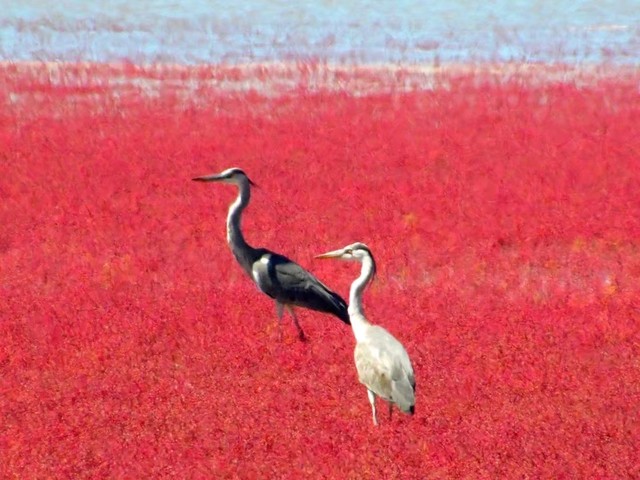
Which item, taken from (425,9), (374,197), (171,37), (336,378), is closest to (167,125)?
(374,197)

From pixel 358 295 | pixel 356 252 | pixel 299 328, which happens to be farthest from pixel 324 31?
pixel 358 295

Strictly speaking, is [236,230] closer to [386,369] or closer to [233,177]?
[233,177]

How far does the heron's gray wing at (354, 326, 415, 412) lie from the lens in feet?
23.6

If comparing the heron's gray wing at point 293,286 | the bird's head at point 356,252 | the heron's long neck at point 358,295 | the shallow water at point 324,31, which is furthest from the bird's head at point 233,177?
the shallow water at point 324,31

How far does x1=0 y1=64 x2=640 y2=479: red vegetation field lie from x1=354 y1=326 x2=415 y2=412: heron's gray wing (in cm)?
22

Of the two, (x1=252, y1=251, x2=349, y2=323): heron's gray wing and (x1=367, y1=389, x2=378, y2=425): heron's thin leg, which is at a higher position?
(x1=367, y1=389, x2=378, y2=425): heron's thin leg

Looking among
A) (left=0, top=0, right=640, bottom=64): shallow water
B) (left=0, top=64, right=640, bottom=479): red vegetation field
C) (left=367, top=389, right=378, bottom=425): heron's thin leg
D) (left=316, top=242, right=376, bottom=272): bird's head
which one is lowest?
(left=0, top=0, right=640, bottom=64): shallow water

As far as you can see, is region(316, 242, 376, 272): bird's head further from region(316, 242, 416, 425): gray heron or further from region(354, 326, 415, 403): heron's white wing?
region(354, 326, 415, 403): heron's white wing

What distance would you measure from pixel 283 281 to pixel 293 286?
0.10 m

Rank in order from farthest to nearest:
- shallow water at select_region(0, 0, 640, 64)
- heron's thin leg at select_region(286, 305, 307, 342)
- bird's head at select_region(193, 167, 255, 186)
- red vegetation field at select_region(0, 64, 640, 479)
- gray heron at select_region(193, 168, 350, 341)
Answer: shallow water at select_region(0, 0, 640, 64) → bird's head at select_region(193, 167, 255, 186) → gray heron at select_region(193, 168, 350, 341) → heron's thin leg at select_region(286, 305, 307, 342) → red vegetation field at select_region(0, 64, 640, 479)

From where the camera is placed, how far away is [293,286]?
31.1 feet

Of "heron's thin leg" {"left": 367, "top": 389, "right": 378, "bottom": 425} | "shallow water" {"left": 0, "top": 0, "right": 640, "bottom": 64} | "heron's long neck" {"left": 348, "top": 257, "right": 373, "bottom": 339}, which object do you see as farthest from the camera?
"shallow water" {"left": 0, "top": 0, "right": 640, "bottom": 64}

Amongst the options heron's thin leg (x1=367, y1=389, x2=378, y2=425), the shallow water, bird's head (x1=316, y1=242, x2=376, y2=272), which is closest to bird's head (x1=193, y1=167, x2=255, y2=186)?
bird's head (x1=316, y1=242, x2=376, y2=272)

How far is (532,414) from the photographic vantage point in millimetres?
7484
